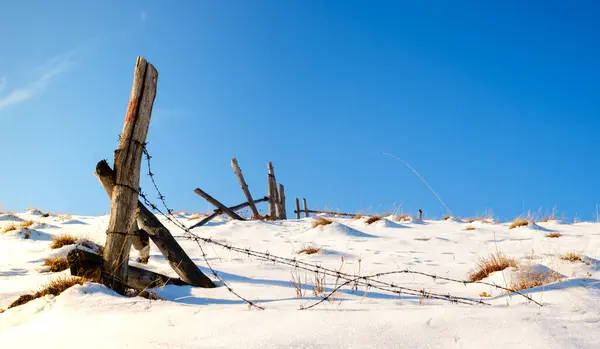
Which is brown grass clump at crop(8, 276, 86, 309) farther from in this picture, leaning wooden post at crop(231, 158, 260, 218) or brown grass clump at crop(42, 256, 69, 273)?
leaning wooden post at crop(231, 158, 260, 218)

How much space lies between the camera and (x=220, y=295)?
396cm

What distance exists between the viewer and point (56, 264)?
17.0 feet

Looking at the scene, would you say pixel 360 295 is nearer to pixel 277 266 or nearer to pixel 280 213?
pixel 277 266

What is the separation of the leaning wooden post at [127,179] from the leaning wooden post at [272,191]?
36.1 feet

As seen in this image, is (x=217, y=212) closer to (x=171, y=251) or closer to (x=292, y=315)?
(x=171, y=251)

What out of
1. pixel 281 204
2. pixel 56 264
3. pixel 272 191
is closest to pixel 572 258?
pixel 56 264

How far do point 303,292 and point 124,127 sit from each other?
7.31 feet

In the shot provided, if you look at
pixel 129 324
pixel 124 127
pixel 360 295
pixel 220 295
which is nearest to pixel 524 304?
pixel 360 295

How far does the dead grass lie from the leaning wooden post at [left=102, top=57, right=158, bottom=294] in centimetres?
356

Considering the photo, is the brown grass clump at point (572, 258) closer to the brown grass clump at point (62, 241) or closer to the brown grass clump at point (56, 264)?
the brown grass clump at point (56, 264)

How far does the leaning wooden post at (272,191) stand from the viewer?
14.8m

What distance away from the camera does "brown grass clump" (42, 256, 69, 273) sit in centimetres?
514

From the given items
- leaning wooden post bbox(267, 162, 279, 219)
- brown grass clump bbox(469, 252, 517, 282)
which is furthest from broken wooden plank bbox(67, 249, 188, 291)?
leaning wooden post bbox(267, 162, 279, 219)

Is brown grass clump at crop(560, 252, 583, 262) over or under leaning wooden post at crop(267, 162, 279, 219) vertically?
under
